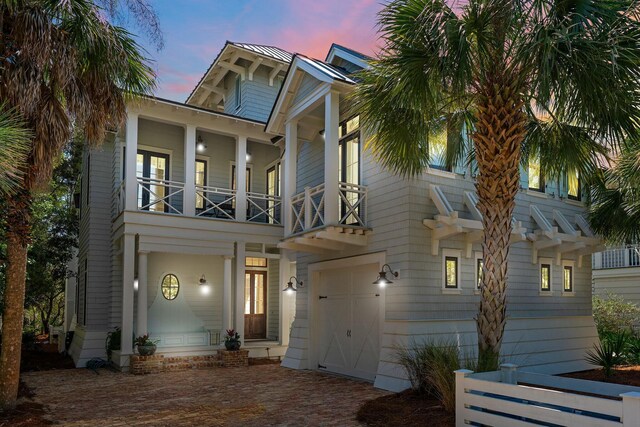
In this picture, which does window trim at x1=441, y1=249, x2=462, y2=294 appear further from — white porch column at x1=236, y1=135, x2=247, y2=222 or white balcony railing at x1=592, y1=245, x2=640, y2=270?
white balcony railing at x1=592, y1=245, x2=640, y2=270

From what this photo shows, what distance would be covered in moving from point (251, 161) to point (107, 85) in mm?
9325

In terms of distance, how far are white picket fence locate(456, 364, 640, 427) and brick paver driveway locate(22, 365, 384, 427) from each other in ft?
6.20

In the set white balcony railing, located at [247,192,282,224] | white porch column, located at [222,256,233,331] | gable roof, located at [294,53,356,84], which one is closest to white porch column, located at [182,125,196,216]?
white porch column, located at [222,256,233,331]

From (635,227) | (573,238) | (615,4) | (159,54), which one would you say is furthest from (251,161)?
(615,4)

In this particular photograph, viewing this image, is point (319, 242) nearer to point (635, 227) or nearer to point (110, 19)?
point (110, 19)

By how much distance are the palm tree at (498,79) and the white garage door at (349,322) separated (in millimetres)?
3807

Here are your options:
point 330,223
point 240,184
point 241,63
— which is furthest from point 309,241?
point 241,63

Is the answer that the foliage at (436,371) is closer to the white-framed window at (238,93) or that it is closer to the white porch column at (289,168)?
the white porch column at (289,168)

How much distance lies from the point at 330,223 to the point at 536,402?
5.80 m

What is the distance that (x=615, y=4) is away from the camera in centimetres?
660

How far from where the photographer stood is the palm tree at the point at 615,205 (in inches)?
443

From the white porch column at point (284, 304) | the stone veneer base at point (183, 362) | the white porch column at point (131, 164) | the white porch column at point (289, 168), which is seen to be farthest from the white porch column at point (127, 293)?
the white porch column at point (284, 304)

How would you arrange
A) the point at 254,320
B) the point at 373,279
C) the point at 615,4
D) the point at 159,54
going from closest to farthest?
the point at 615,4 < the point at 159,54 < the point at 373,279 < the point at 254,320

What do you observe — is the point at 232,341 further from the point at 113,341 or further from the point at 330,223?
the point at 330,223
